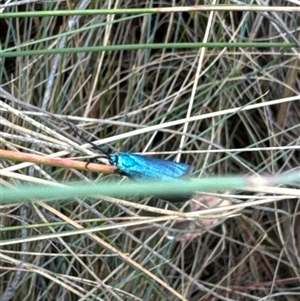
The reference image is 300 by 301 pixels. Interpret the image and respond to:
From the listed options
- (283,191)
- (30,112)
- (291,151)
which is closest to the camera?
(283,191)

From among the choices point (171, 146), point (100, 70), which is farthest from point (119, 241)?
point (100, 70)

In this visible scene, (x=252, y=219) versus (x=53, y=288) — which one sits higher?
(x=252, y=219)

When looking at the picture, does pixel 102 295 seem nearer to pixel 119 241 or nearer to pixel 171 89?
pixel 119 241

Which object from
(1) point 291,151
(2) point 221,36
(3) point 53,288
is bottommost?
(3) point 53,288

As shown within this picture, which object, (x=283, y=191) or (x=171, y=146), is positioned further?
(x=171, y=146)

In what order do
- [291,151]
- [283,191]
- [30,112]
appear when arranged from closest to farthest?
[283,191]
[30,112]
[291,151]

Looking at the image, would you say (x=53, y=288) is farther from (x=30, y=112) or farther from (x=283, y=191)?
(x=283, y=191)
